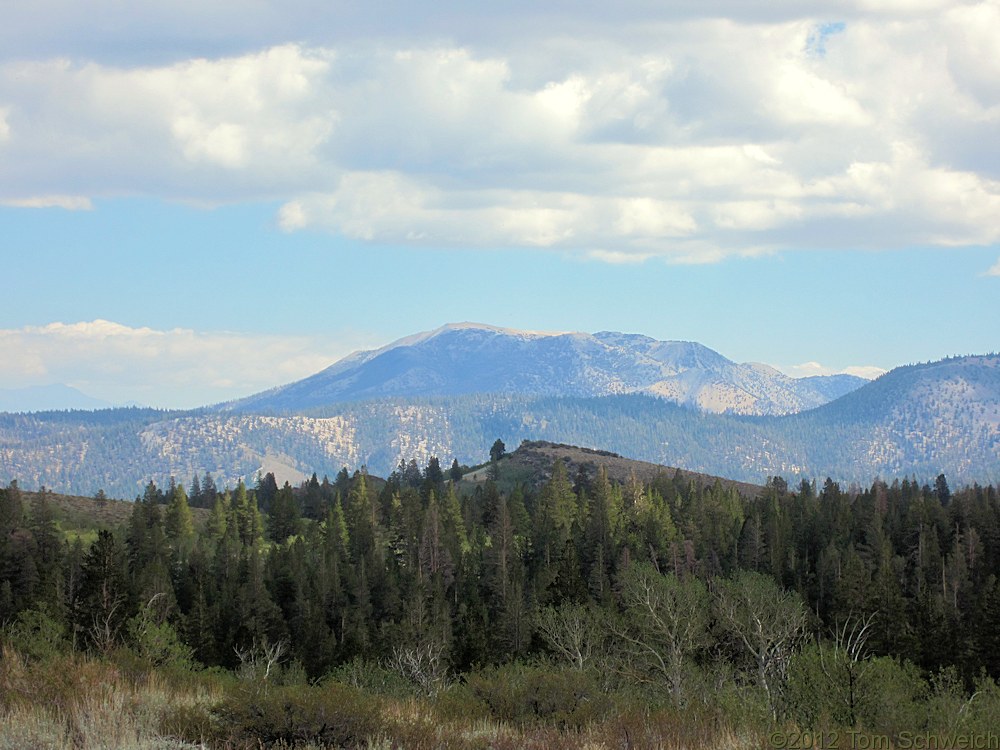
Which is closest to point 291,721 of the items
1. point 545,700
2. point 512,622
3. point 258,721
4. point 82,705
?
point 258,721

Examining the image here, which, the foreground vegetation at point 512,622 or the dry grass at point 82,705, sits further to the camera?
the foreground vegetation at point 512,622

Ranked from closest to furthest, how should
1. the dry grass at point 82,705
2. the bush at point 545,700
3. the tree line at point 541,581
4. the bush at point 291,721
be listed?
the dry grass at point 82,705 → the bush at point 291,721 → the bush at point 545,700 → the tree line at point 541,581

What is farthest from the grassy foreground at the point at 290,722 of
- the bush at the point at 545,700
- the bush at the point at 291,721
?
the bush at the point at 545,700

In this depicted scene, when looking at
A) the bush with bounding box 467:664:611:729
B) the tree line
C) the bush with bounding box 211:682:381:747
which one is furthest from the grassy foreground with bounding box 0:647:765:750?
the tree line

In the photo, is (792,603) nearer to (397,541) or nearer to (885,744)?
(397,541)

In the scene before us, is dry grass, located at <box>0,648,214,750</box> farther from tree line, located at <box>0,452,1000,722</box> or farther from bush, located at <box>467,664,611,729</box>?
tree line, located at <box>0,452,1000,722</box>

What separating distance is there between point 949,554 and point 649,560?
143 ft

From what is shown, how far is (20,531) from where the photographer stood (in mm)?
118875

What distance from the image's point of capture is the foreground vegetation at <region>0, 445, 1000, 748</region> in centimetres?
1741

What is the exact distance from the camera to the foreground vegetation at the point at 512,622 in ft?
57.1

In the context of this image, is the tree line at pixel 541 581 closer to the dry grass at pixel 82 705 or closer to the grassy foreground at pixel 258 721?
the grassy foreground at pixel 258 721

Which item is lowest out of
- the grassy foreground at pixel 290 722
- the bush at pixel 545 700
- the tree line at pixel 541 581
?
the tree line at pixel 541 581

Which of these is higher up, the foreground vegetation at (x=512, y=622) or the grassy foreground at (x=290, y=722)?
the grassy foreground at (x=290, y=722)

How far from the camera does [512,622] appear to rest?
10669cm
